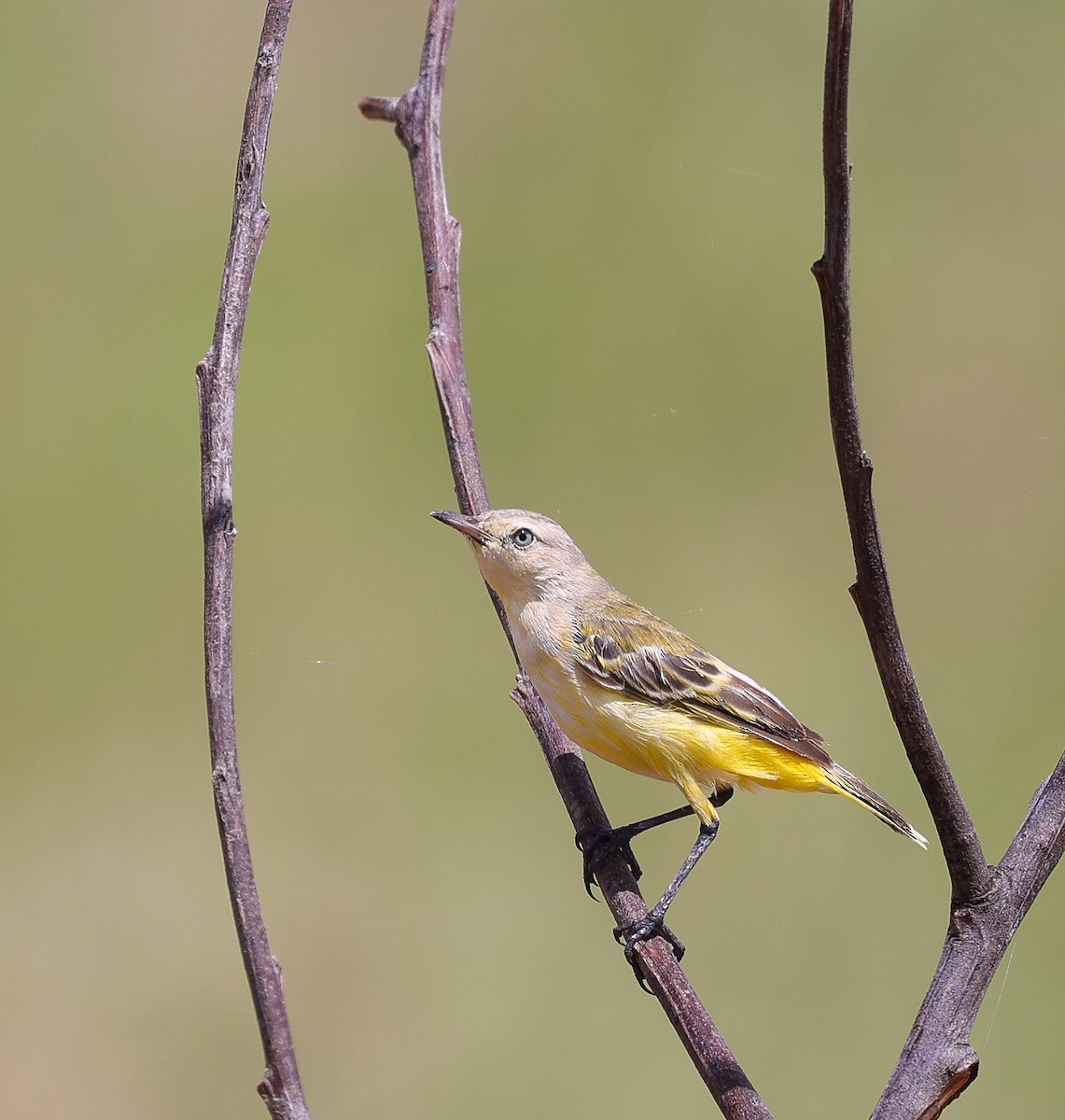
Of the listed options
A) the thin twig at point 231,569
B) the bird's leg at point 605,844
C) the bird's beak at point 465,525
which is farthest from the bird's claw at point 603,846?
the thin twig at point 231,569

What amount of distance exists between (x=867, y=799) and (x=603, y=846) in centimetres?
44

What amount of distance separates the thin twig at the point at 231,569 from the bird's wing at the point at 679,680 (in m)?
0.76

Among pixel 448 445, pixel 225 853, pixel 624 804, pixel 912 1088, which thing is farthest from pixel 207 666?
pixel 624 804

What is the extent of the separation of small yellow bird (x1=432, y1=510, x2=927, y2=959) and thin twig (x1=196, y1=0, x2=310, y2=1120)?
555 mm

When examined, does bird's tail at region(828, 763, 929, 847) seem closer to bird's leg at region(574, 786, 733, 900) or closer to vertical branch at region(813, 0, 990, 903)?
bird's leg at region(574, 786, 733, 900)

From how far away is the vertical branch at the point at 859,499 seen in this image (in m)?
0.79

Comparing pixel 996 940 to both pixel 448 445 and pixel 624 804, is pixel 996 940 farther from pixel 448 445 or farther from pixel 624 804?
pixel 624 804

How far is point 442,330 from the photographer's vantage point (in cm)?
154

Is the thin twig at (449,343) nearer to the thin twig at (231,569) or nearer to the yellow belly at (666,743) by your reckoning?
the yellow belly at (666,743)

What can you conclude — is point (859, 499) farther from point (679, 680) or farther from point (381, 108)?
point (381, 108)

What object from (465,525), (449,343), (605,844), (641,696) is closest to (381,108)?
(449,343)

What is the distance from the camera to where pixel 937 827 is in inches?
38.4

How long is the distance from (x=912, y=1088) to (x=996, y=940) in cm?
13

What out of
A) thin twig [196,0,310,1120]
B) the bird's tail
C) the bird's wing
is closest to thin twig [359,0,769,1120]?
the bird's wing
